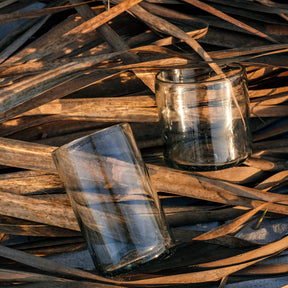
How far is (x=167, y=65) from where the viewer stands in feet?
2.54

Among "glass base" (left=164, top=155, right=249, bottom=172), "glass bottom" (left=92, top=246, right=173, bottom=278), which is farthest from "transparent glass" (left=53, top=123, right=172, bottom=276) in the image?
"glass base" (left=164, top=155, right=249, bottom=172)

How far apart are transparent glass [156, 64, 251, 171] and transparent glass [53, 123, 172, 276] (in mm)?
128

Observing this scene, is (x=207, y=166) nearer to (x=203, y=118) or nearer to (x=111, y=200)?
(x=203, y=118)

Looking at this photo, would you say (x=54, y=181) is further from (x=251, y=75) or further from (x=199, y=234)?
(x=251, y=75)

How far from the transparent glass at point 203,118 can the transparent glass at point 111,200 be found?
0.42 ft

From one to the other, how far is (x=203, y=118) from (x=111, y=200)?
0.72ft

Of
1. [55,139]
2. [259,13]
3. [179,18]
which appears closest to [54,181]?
[55,139]

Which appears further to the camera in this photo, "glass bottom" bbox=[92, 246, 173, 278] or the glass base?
the glass base

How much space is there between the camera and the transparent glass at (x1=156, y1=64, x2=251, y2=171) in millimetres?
790

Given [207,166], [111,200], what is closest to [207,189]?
[207,166]

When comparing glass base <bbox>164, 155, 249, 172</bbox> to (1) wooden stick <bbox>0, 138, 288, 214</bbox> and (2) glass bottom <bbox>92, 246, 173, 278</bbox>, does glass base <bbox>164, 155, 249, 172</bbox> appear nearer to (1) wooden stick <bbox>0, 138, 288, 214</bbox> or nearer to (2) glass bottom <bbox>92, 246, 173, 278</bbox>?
(1) wooden stick <bbox>0, 138, 288, 214</bbox>

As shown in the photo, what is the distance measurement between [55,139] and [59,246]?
17cm

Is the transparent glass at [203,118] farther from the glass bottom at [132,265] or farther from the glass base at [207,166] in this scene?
the glass bottom at [132,265]

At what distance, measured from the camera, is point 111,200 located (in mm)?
688
